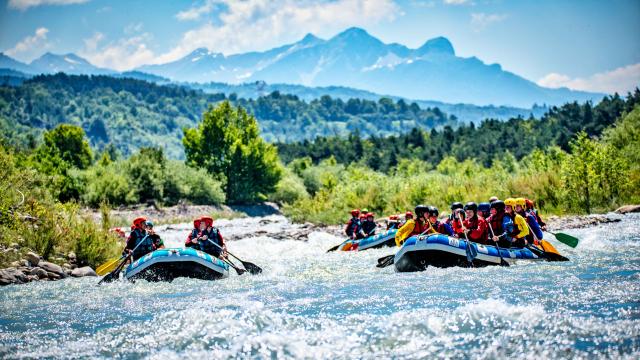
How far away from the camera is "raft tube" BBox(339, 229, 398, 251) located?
61.1 ft

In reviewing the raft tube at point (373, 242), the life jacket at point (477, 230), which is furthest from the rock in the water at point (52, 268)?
the life jacket at point (477, 230)

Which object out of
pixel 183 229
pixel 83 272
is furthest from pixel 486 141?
pixel 83 272

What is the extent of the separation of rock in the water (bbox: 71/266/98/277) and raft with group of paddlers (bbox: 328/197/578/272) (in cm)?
691

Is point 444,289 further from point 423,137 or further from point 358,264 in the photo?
point 423,137

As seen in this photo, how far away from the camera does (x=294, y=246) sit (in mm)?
21562

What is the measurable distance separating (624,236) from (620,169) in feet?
25.9

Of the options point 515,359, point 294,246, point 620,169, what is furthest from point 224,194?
point 515,359

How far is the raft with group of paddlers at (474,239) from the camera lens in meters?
13.1

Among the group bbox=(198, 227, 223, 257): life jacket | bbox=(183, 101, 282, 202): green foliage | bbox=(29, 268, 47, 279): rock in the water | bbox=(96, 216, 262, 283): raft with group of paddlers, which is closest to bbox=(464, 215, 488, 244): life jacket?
bbox=(96, 216, 262, 283): raft with group of paddlers

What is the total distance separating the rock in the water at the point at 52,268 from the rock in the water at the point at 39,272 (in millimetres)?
151

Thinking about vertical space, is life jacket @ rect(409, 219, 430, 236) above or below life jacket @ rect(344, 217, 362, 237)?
above

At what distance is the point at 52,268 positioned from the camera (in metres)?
14.2

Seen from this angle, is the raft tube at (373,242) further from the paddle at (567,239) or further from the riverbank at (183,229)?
the paddle at (567,239)

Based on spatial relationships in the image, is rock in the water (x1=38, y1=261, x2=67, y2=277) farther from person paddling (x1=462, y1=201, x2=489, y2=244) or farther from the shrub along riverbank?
person paddling (x1=462, y1=201, x2=489, y2=244)
